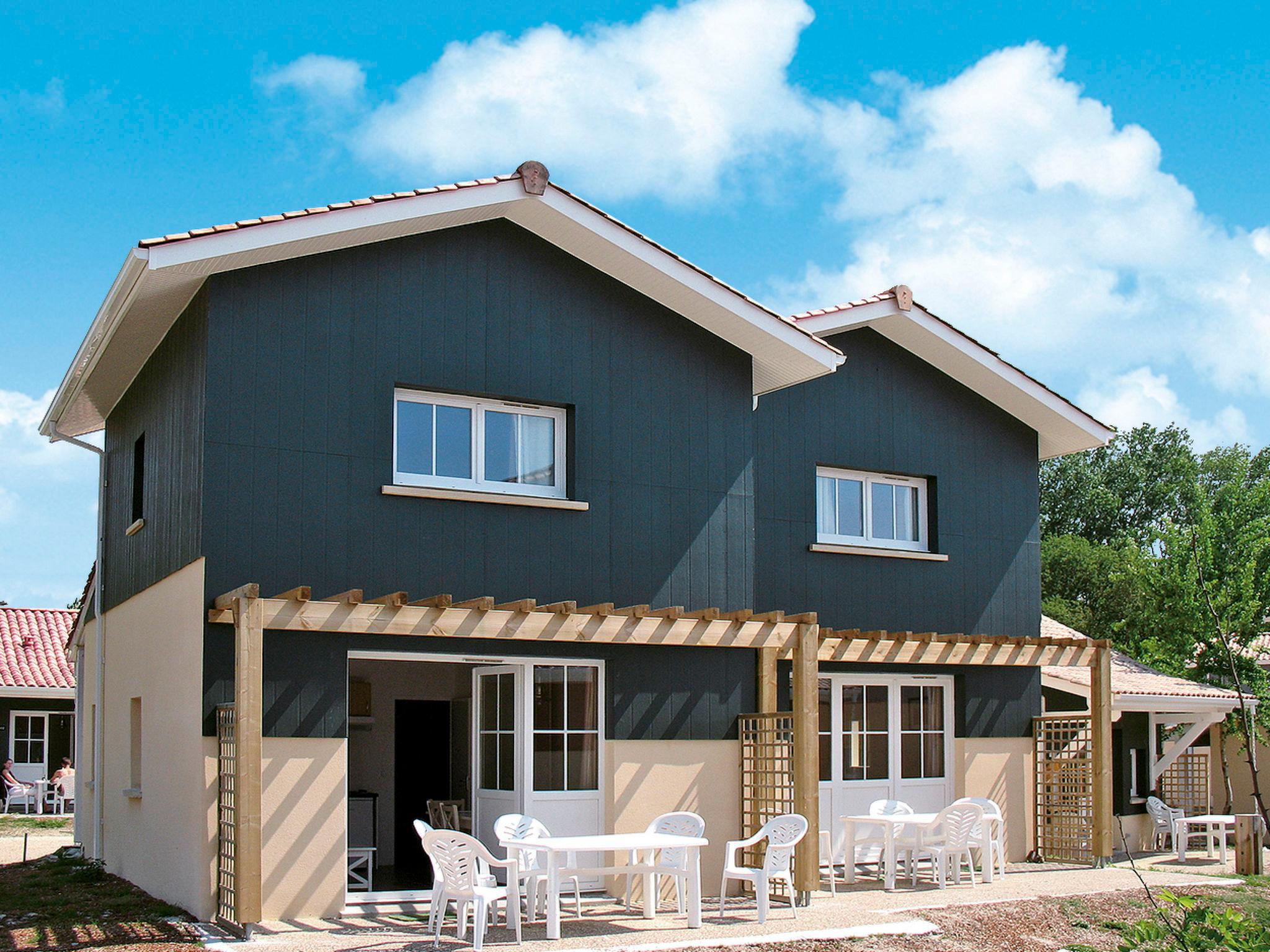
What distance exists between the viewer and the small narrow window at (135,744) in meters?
14.3

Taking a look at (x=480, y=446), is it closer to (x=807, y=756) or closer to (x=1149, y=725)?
(x=807, y=756)

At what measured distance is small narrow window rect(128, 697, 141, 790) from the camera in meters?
14.3

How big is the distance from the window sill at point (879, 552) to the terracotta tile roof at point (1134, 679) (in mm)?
2459

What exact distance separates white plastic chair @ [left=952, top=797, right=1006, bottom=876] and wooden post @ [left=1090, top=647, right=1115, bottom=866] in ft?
3.36

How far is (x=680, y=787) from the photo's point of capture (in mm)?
13195

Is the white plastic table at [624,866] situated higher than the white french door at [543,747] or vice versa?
the white french door at [543,747]

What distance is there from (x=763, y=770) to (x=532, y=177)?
19.6 ft

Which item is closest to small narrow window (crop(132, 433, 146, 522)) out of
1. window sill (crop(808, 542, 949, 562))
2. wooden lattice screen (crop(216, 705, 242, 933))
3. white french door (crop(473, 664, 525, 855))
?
wooden lattice screen (crop(216, 705, 242, 933))

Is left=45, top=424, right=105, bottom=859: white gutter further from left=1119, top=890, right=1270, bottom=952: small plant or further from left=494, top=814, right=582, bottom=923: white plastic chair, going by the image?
left=1119, top=890, right=1270, bottom=952: small plant

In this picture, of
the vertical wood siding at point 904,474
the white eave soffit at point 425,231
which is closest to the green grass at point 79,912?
the white eave soffit at point 425,231

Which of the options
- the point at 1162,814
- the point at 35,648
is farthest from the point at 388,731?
the point at 35,648

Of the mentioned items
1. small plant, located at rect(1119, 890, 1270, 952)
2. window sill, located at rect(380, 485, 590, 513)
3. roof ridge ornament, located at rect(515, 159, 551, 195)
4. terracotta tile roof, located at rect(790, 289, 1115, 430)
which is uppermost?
roof ridge ornament, located at rect(515, 159, 551, 195)

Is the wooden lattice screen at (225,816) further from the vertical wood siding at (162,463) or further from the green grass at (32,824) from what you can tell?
the green grass at (32,824)

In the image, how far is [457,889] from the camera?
33.4 ft
